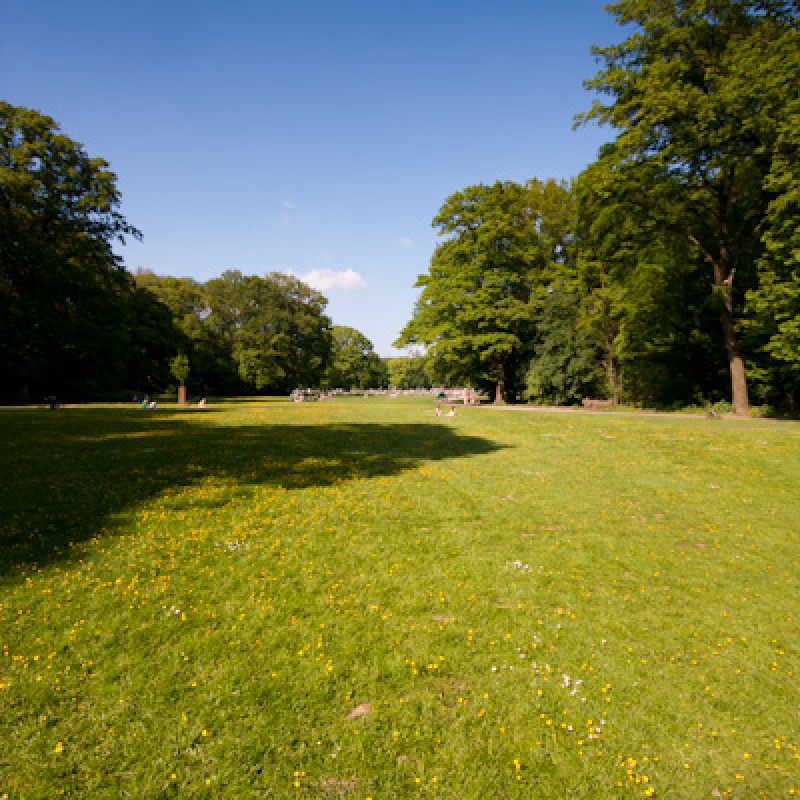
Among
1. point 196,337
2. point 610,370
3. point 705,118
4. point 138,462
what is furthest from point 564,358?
point 196,337

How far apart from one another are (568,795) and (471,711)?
3.15ft

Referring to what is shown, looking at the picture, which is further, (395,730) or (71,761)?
(395,730)

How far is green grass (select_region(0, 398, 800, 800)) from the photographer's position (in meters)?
3.44

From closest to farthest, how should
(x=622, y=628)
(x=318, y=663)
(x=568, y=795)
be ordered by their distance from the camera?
(x=568, y=795)
(x=318, y=663)
(x=622, y=628)

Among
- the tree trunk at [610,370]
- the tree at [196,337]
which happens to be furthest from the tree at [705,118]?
the tree at [196,337]

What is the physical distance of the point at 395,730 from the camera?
3.75 m

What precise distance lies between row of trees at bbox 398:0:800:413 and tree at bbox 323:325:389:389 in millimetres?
85298

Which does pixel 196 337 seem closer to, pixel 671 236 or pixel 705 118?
pixel 671 236

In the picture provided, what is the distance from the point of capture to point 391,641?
16.3ft

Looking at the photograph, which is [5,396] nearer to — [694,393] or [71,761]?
[71,761]

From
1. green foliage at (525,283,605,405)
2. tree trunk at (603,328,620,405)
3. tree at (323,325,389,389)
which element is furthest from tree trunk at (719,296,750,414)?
tree at (323,325,389,389)

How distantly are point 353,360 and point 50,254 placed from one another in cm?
9883

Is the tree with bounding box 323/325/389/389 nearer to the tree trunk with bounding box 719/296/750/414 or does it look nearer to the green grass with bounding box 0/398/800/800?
the tree trunk with bounding box 719/296/750/414

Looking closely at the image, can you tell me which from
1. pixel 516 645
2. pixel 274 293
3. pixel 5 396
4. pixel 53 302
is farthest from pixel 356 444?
pixel 274 293
